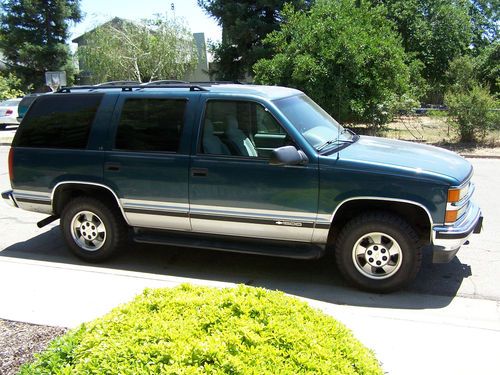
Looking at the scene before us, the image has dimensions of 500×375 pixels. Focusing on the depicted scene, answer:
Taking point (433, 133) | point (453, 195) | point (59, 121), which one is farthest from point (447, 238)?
point (433, 133)

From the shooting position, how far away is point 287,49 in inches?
630

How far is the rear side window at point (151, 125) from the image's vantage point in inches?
216

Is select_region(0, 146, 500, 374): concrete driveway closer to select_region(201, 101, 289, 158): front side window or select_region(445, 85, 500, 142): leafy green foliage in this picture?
select_region(201, 101, 289, 158): front side window

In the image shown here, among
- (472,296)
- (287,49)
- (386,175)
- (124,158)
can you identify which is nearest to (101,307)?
(124,158)

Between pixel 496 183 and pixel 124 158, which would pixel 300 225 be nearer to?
pixel 124 158

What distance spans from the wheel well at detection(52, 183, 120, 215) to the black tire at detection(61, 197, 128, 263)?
0.07 metres

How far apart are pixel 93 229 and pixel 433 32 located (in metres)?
31.0

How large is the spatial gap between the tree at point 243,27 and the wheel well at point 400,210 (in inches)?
748

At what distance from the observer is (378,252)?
4891mm

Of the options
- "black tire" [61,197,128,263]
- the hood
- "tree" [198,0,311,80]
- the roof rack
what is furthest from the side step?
"tree" [198,0,311,80]

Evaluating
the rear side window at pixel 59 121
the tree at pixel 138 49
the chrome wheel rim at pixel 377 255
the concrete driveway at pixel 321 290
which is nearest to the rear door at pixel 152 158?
the rear side window at pixel 59 121

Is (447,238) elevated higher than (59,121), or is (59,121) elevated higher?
(59,121)

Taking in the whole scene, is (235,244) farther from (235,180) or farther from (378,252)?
(378,252)

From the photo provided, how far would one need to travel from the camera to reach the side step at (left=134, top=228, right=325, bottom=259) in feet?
16.6
